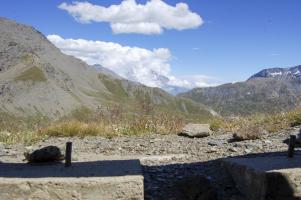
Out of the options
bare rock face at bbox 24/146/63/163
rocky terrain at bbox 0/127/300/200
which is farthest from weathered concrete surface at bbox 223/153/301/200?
bare rock face at bbox 24/146/63/163

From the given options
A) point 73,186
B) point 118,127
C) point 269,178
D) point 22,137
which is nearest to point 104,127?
point 118,127

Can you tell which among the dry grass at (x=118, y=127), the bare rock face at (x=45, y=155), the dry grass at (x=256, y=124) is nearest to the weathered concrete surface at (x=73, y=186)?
the bare rock face at (x=45, y=155)

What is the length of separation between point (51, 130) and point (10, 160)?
372cm

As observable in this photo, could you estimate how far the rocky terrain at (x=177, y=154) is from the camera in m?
6.51

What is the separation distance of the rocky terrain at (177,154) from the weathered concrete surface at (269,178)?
0.24 m

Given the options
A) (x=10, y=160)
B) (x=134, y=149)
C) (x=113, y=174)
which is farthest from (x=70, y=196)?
(x=134, y=149)

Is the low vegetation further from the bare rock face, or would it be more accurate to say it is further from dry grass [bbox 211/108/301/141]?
the bare rock face

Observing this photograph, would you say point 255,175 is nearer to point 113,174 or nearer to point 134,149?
point 113,174

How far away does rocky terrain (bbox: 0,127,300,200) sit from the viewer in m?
6.51

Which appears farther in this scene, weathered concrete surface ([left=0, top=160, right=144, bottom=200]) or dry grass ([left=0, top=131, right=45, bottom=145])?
dry grass ([left=0, top=131, right=45, bottom=145])

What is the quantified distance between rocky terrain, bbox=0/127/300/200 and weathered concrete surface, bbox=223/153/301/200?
0.77 ft

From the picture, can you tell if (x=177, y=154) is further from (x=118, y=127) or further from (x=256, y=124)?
(x=256, y=124)

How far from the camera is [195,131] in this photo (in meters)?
11.7

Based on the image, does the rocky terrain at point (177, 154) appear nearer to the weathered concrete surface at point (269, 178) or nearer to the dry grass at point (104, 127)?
the weathered concrete surface at point (269, 178)
